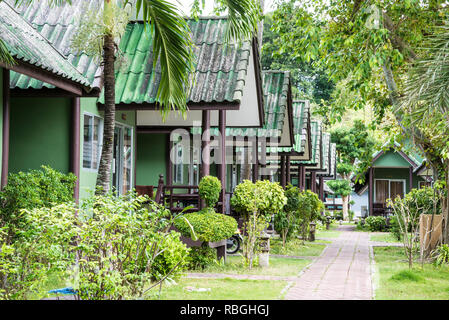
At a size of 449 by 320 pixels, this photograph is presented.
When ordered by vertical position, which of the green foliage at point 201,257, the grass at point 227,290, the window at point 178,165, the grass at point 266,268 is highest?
the window at point 178,165

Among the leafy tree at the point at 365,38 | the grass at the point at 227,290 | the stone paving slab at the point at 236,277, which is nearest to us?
the grass at the point at 227,290

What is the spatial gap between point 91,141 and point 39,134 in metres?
1.11

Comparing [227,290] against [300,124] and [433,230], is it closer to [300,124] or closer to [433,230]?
[433,230]

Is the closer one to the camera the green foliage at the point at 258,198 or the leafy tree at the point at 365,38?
the green foliage at the point at 258,198

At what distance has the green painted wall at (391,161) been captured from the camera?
110ft

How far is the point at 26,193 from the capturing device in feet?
29.1

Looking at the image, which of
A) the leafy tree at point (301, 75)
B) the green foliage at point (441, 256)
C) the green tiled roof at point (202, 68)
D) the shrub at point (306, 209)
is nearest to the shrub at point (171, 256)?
the green tiled roof at point (202, 68)

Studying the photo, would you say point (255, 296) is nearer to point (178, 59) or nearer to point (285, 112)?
point (178, 59)

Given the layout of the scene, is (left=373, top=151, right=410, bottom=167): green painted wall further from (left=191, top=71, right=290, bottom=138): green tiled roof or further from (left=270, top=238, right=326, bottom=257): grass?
(left=270, top=238, right=326, bottom=257): grass

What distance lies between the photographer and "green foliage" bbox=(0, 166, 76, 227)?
28.6ft


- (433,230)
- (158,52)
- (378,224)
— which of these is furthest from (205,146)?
(378,224)

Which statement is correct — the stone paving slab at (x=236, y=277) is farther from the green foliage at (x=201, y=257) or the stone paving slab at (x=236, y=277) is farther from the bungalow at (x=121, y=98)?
the bungalow at (x=121, y=98)

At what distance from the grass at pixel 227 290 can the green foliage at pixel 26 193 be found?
2181mm
